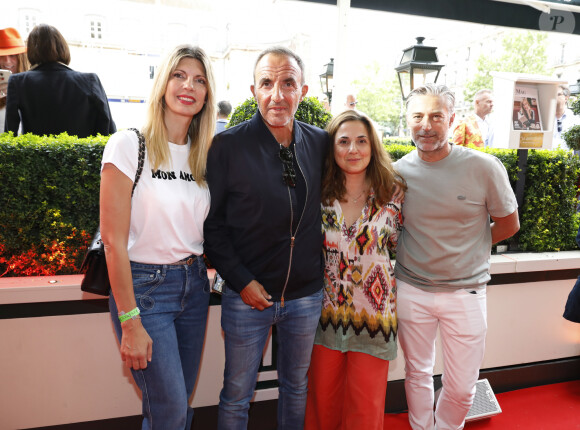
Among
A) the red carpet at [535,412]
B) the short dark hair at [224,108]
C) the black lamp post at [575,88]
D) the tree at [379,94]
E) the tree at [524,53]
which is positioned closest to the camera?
the red carpet at [535,412]

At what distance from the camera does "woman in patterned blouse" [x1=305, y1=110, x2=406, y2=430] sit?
201cm

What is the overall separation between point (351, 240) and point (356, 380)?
28.3 inches

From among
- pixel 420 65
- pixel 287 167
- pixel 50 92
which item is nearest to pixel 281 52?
pixel 287 167

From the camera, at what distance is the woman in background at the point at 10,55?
2930 mm

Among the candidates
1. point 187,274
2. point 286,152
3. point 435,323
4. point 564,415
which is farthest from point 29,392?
point 564,415

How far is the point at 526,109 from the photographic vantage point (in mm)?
3127

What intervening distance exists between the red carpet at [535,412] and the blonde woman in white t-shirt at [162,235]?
1.81m

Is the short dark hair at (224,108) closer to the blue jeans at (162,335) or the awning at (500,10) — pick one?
the awning at (500,10)

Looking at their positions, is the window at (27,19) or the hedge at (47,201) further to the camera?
the window at (27,19)

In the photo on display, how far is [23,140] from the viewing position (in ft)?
7.39

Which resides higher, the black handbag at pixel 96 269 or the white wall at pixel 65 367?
the black handbag at pixel 96 269

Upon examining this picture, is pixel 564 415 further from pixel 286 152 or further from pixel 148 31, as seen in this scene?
pixel 148 31

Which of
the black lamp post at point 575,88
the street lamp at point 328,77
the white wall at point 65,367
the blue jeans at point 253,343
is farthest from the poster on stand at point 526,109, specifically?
the black lamp post at point 575,88

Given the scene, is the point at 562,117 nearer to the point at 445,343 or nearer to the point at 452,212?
the point at 452,212
